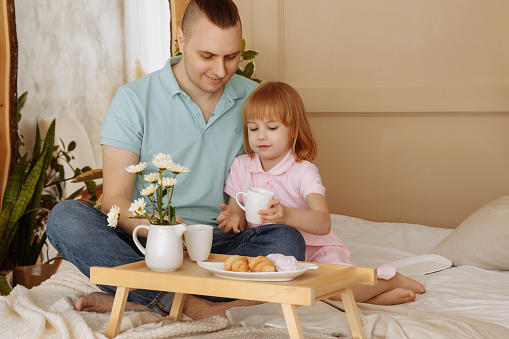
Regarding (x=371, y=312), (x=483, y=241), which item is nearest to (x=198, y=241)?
(x=371, y=312)

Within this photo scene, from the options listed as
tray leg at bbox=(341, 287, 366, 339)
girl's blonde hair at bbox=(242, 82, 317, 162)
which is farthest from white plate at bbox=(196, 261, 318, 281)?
girl's blonde hair at bbox=(242, 82, 317, 162)

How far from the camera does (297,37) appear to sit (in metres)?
3.35

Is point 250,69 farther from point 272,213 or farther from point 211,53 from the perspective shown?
point 272,213

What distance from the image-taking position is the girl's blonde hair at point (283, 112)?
2039mm

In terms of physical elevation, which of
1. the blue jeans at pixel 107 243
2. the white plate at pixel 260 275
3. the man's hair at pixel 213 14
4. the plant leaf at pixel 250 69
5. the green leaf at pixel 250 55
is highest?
the man's hair at pixel 213 14

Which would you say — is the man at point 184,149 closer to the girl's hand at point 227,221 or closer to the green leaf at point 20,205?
the girl's hand at point 227,221

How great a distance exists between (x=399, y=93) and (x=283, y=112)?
127cm

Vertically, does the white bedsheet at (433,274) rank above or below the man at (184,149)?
below

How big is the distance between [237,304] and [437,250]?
947mm

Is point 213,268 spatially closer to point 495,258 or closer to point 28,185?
point 495,258

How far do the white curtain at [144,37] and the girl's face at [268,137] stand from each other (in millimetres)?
1807

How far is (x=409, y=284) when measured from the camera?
6.31 ft

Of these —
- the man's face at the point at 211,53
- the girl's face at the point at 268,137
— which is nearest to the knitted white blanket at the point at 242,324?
the girl's face at the point at 268,137

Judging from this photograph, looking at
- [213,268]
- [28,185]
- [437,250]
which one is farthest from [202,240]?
[28,185]
